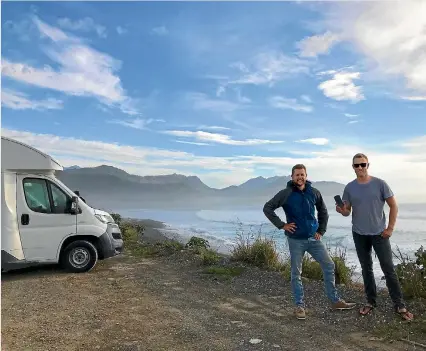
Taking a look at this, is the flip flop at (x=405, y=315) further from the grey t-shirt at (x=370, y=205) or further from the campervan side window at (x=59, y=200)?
the campervan side window at (x=59, y=200)

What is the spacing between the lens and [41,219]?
30.2 feet

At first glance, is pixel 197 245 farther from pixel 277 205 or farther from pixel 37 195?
pixel 277 205

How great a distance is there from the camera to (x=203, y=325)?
5945 mm

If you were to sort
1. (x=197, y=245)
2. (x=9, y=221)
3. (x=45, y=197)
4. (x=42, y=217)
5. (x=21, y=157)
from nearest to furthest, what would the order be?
(x=9, y=221) → (x=21, y=157) → (x=42, y=217) → (x=45, y=197) → (x=197, y=245)

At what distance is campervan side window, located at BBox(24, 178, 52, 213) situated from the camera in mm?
9227

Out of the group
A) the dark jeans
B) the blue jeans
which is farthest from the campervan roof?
the dark jeans

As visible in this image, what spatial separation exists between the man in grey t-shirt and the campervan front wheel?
586 centimetres

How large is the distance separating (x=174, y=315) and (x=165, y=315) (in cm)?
14

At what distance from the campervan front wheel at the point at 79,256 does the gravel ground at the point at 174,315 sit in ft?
0.87

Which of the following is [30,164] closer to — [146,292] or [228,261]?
[146,292]

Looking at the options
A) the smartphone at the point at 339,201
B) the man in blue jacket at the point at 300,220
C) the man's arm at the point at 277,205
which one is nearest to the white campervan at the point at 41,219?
the man's arm at the point at 277,205

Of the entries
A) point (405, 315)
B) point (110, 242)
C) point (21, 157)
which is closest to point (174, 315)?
point (405, 315)

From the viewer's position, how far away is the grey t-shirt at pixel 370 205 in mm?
5934

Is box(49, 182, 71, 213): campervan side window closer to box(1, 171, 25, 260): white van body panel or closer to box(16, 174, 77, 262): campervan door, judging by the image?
box(16, 174, 77, 262): campervan door
